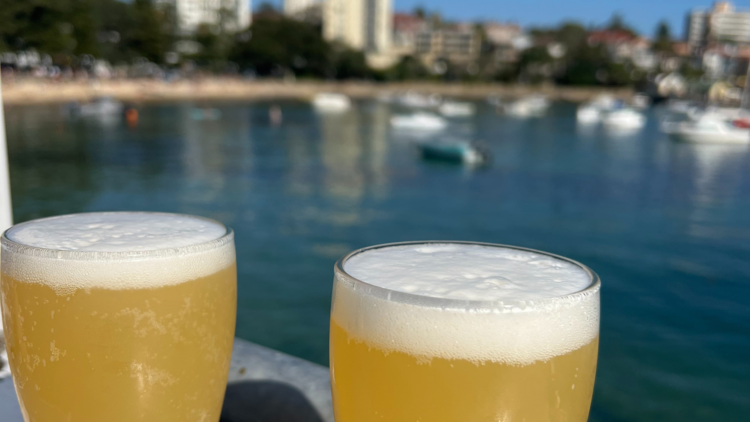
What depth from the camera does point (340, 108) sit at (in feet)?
196

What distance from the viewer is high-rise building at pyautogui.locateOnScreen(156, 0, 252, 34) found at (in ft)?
324

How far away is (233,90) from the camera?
7844 centimetres

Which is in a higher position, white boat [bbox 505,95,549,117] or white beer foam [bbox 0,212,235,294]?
white beer foam [bbox 0,212,235,294]

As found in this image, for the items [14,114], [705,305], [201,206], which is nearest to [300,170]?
[201,206]

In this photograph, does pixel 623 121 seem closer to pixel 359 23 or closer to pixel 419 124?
pixel 419 124

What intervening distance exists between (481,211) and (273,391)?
15.6 metres

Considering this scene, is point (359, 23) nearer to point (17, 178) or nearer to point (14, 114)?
point (14, 114)

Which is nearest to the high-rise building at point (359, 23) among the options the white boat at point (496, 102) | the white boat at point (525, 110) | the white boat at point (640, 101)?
the white boat at point (496, 102)

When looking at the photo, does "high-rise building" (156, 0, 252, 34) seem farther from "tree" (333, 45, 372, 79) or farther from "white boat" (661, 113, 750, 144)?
"white boat" (661, 113, 750, 144)

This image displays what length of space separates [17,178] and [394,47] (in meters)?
103

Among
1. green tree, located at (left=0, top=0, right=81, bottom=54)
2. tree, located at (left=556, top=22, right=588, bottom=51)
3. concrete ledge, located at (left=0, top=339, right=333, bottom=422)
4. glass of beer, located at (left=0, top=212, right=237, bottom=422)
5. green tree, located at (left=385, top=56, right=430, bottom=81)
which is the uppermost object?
tree, located at (left=556, top=22, right=588, bottom=51)

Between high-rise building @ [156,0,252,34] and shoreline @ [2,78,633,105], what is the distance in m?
15.9

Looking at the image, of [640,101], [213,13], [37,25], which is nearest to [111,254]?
[37,25]

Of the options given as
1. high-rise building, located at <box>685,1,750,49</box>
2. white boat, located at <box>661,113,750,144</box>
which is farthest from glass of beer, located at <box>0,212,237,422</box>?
high-rise building, located at <box>685,1,750,49</box>
